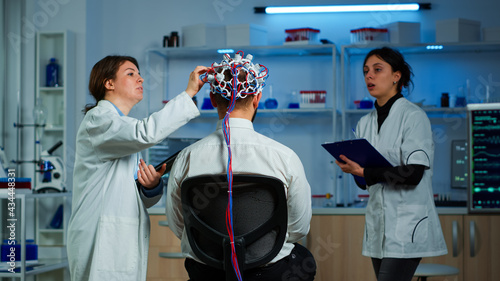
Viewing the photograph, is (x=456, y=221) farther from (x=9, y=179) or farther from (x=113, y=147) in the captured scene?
(x=9, y=179)

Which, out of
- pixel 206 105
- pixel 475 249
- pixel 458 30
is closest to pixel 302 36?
pixel 206 105

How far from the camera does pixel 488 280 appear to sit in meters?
3.33

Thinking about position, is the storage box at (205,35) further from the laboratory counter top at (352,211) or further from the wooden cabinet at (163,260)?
the laboratory counter top at (352,211)

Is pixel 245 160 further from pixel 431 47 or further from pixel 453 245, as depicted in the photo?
pixel 431 47

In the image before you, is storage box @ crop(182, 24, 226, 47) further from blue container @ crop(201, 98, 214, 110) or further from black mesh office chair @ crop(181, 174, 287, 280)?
black mesh office chair @ crop(181, 174, 287, 280)

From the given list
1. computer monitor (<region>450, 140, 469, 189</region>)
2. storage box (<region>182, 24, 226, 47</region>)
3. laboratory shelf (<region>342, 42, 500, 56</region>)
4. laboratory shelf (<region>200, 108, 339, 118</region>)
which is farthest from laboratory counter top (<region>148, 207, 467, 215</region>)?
storage box (<region>182, 24, 226, 47</region>)

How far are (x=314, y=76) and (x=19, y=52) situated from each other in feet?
7.18

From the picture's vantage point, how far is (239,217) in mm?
1512

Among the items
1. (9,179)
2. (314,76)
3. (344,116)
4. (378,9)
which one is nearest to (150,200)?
(9,179)

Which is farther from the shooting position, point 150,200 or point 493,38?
point 493,38

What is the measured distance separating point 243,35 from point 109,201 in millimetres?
2339

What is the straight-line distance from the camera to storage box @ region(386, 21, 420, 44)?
380 centimetres

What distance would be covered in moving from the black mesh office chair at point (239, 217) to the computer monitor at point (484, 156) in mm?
2256

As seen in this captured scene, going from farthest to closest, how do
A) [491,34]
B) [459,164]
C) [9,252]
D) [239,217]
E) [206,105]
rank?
1. [206,105]
2. [459,164]
3. [491,34]
4. [9,252]
5. [239,217]
